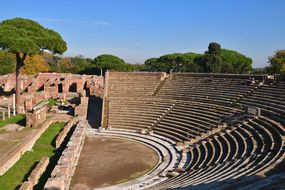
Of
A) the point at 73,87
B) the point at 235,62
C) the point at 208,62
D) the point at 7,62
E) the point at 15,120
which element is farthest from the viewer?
the point at 7,62

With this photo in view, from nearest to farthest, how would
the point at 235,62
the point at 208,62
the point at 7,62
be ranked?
1. the point at 208,62
2. the point at 235,62
3. the point at 7,62

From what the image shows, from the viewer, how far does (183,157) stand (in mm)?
20797

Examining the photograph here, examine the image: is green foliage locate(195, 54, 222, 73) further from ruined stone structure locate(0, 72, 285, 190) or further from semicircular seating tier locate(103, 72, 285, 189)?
ruined stone structure locate(0, 72, 285, 190)

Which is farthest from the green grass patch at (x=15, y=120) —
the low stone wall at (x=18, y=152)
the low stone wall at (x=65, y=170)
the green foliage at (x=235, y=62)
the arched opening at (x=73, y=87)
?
the green foliage at (x=235, y=62)

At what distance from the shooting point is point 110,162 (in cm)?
2070

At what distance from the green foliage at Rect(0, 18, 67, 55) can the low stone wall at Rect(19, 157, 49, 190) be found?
600 inches

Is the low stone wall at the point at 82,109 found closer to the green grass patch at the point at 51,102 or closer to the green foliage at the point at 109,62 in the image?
the green grass patch at the point at 51,102

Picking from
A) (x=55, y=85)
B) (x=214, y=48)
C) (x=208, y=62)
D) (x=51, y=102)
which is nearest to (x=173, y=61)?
(x=214, y=48)

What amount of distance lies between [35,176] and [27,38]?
18608 millimetres

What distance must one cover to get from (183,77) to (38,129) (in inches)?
636

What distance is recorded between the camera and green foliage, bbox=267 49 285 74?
45.8 m

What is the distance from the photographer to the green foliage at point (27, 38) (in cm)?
3023

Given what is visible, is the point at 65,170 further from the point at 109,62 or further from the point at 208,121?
the point at 109,62

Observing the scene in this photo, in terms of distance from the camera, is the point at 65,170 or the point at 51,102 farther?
the point at 51,102
